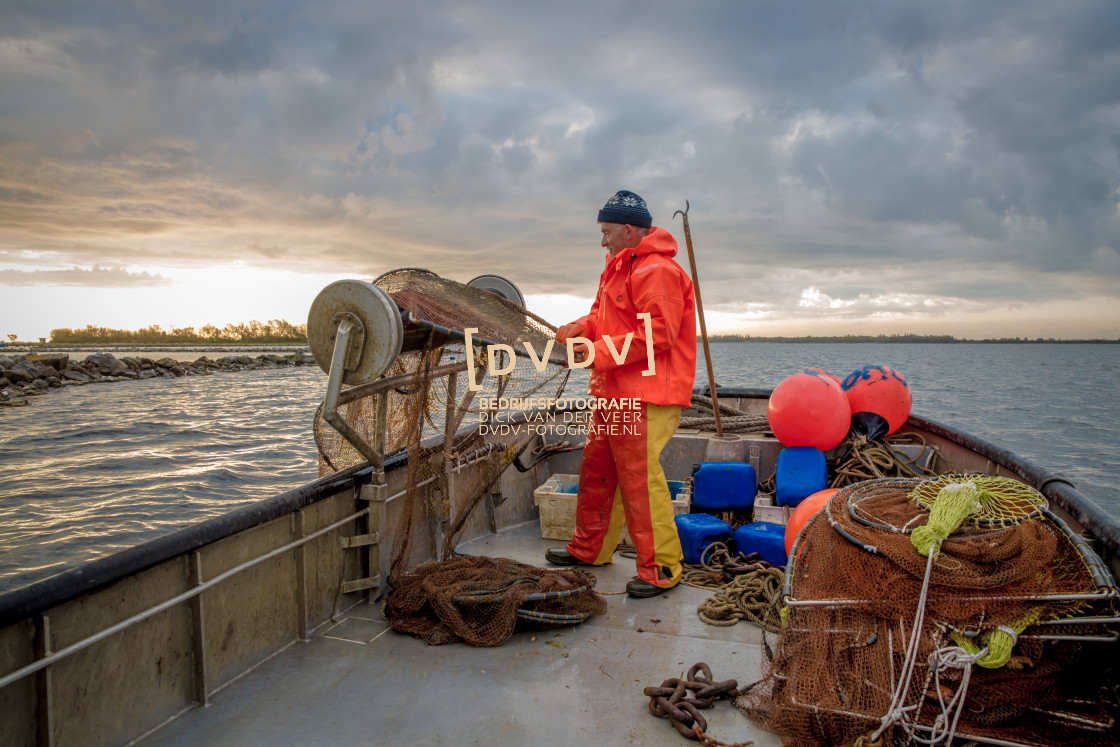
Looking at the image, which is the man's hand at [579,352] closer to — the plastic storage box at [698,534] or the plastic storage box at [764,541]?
the plastic storage box at [698,534]

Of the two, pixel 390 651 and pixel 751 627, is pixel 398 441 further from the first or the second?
pixel 751 627

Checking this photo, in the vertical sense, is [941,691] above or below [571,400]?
below

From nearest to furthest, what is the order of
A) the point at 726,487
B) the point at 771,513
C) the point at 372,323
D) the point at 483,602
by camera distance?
the point at 372,323
the point at 483,602
the point at 771,513
the point at 726,487

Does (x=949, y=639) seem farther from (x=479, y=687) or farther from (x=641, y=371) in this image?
(x=641, y=371)

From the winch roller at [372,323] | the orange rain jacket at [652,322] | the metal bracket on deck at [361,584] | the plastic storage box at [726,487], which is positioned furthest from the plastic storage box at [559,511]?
the winch roller at [372,323]

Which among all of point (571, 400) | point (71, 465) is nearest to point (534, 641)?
point (571, 400)

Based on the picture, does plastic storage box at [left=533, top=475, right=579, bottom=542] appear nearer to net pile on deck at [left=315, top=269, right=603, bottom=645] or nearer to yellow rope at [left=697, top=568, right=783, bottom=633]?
net pile on deck at [left=315, top=269, right=603, bottom=645]

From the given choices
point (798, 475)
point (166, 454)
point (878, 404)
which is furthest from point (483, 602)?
point (166, 454)

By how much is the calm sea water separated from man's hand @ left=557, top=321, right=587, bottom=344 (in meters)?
8.17

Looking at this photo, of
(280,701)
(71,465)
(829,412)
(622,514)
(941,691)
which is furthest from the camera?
(71,465)

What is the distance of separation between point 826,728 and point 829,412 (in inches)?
118

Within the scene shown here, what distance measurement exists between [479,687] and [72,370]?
130 ft

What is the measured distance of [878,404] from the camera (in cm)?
531

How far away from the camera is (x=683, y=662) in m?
3.05
